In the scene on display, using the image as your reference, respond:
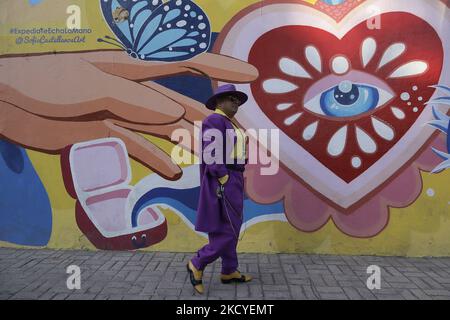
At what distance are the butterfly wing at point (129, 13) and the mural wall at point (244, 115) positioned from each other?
0.02m

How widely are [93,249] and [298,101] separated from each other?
2.95m

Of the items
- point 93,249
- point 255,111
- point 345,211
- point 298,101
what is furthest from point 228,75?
point 93,249

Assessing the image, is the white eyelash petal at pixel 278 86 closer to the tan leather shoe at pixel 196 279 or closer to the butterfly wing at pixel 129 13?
the butterfly wing at pixel 129 13

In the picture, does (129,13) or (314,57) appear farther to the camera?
(129,13)

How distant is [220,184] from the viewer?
4.22 metres

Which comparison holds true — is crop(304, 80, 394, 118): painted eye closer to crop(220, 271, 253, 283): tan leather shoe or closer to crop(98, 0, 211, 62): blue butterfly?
crop(98, 0, 211, 62): blue butterfly

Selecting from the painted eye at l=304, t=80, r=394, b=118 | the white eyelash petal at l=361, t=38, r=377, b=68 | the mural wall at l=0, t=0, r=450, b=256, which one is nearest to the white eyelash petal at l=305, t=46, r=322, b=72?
the mural wall at l=0, t=0, r=450, b=256

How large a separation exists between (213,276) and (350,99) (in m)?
2.47

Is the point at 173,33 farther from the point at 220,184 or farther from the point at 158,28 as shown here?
the point at 220,184

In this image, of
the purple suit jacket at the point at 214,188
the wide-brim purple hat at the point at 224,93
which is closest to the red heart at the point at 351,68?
the wide-brim purple hat at the point at 224,93

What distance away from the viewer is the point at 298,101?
5289 millimetres

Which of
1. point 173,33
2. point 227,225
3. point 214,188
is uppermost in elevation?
point 173,33

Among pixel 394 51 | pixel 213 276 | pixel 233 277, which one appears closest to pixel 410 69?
pixel 394 51

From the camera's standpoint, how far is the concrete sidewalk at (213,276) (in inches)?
164
